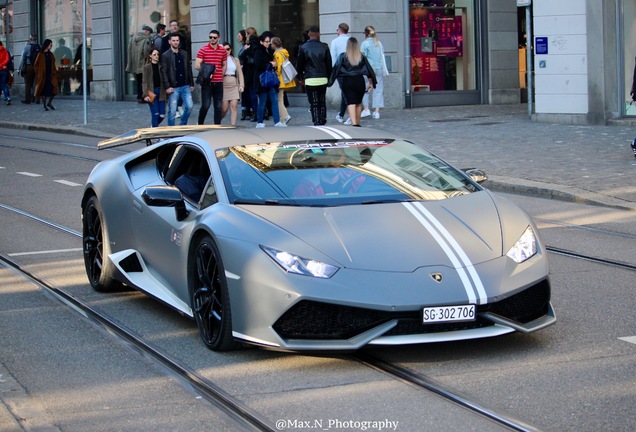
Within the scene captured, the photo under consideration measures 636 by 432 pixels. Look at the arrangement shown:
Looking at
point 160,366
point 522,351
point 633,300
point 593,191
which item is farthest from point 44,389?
point 593,191

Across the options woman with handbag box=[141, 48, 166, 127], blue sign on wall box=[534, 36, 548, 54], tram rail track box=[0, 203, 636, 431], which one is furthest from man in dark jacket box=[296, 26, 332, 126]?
tram rail track box=[0, 203, 636, 431]

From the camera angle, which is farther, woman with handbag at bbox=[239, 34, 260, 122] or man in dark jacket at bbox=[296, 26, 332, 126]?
woman with handbag at bbox=[239, 34, 260, 122]

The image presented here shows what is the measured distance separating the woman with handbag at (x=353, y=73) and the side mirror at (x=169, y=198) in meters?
13.1

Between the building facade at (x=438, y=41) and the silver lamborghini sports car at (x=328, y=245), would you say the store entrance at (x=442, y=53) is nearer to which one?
the building facade at (x=438, y=41)

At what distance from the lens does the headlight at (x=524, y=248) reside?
6.24 meters

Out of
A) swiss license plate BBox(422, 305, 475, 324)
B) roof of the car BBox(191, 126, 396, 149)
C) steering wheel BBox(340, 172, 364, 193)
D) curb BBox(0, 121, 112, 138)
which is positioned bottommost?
swiss license plate BBox(422, 305, 475, 324)

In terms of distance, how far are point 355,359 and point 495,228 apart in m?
1.08

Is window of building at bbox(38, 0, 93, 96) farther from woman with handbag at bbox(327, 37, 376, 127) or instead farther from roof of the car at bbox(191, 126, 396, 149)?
roof of the car at bbox(191, 126, 396, 149)

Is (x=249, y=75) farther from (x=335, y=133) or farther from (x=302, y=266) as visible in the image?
(x=302, y=266)

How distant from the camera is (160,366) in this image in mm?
6172

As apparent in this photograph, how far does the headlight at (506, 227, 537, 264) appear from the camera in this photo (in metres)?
6.24

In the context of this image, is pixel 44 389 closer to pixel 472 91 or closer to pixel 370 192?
pixel 370 192

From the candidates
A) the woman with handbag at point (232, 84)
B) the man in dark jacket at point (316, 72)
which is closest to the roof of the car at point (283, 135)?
the man in dark jacket at point (316, 72)

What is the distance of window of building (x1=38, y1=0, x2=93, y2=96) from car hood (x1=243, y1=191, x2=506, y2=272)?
101 feet
